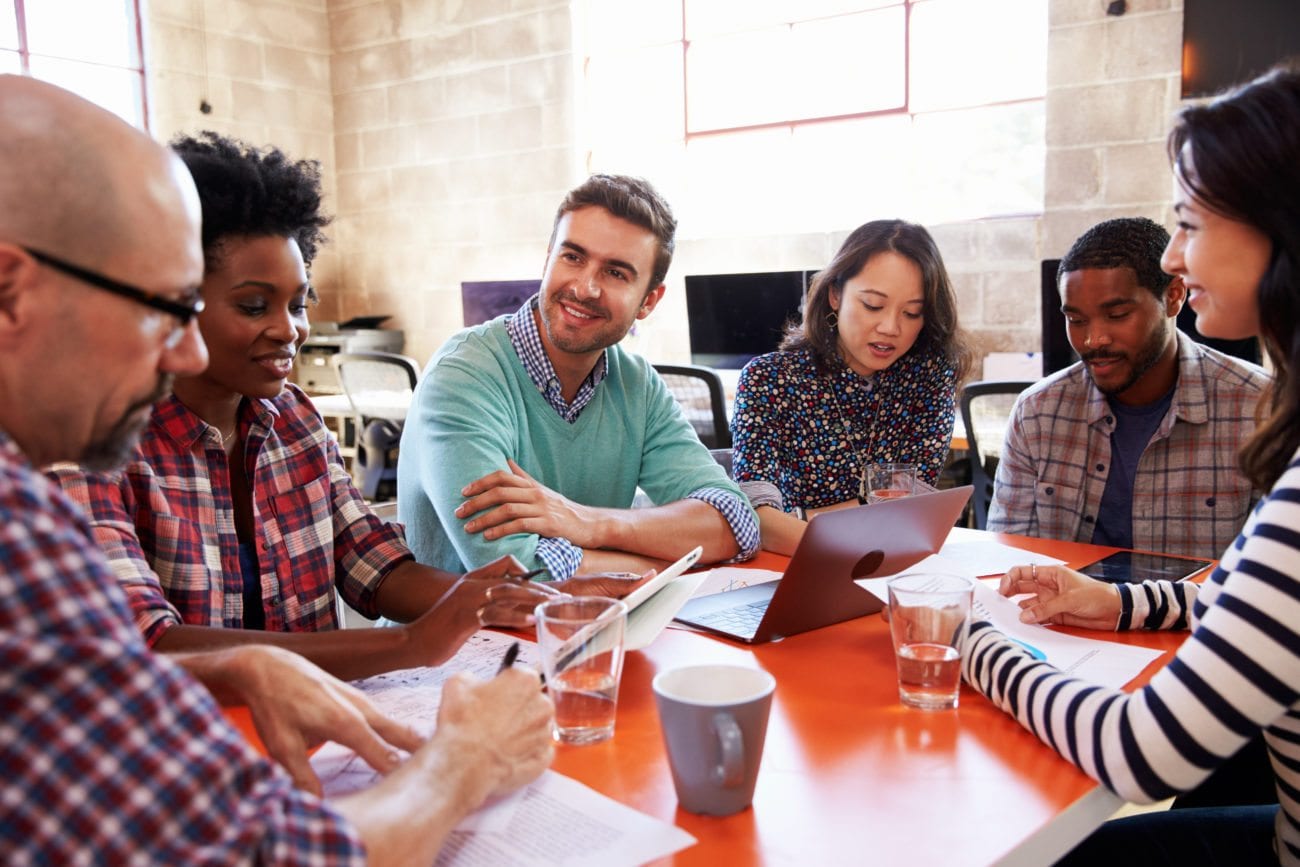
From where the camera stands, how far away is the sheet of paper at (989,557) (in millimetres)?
1598

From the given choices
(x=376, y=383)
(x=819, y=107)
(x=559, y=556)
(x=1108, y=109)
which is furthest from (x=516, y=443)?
(x=819, y=107)

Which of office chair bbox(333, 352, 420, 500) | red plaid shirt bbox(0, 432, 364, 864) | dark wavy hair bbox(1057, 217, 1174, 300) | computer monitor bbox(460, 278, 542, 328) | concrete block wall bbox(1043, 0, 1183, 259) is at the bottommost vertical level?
office chair bbox(333, 352, 420, 500)

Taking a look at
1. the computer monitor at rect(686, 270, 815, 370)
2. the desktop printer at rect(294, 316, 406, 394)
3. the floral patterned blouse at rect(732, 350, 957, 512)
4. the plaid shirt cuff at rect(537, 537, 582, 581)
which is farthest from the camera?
the desktop printer at rect(294, 316, 406, 394)

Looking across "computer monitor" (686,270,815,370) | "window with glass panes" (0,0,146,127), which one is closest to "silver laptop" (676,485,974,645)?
"computer monitor" (686,270,815,370)

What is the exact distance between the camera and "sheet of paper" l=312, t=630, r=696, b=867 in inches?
29.6

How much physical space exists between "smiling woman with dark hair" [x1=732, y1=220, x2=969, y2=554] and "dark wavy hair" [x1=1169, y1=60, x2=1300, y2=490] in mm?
1217

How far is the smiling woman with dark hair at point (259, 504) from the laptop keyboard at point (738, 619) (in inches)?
4.9

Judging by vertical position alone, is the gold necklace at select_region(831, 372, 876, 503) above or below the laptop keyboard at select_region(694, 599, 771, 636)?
above

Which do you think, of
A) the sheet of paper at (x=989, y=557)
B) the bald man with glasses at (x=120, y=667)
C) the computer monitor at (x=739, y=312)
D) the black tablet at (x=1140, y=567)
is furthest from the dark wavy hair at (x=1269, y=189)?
the computer monitor at (x=739, y=312)

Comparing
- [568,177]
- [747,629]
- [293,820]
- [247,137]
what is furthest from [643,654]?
[247,137]

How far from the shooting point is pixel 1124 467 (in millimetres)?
2131

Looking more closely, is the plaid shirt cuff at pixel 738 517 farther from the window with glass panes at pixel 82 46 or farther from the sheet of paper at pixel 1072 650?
the window with glass panes at pixel 82 46

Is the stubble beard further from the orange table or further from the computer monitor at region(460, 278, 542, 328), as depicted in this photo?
the computer monitor at region(460, 278, 542, 328)

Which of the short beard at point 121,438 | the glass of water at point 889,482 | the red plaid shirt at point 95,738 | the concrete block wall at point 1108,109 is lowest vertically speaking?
the glass of water at point 889,482
